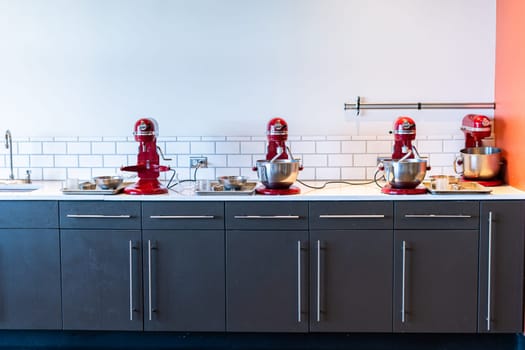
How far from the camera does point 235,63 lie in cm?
379

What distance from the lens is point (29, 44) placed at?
12.5 feet

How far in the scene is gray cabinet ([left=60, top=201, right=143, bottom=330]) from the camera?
322 cm

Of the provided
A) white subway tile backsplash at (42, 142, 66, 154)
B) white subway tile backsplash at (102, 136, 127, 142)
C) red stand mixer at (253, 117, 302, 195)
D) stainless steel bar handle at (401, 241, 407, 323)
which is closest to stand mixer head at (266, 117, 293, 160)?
red stand mixer at (253, 117, 302, 195)

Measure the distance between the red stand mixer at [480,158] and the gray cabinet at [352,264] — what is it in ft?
2.21

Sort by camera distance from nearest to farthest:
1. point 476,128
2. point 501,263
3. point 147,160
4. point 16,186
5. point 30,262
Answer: point 501,263 < point 30,262 < point 147,160 < point 476,128 < point 16,186

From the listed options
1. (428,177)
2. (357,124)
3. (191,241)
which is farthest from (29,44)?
(428,177)

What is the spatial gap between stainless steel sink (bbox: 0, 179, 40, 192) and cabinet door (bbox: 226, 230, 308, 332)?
1.33 m

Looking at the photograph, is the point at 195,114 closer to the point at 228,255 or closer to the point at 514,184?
the point at 228,255

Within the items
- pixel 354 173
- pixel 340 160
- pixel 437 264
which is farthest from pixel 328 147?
pixel 437 264

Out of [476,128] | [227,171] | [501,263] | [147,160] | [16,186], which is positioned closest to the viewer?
[501,263]

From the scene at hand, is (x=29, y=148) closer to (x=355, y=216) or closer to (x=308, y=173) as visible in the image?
(x=308, y=173)

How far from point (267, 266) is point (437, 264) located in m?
0.86

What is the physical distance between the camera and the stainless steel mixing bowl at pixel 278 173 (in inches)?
127

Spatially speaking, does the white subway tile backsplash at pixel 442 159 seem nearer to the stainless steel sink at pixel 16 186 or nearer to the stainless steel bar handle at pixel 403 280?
the stainless steel bar handle at pixel 403 280
